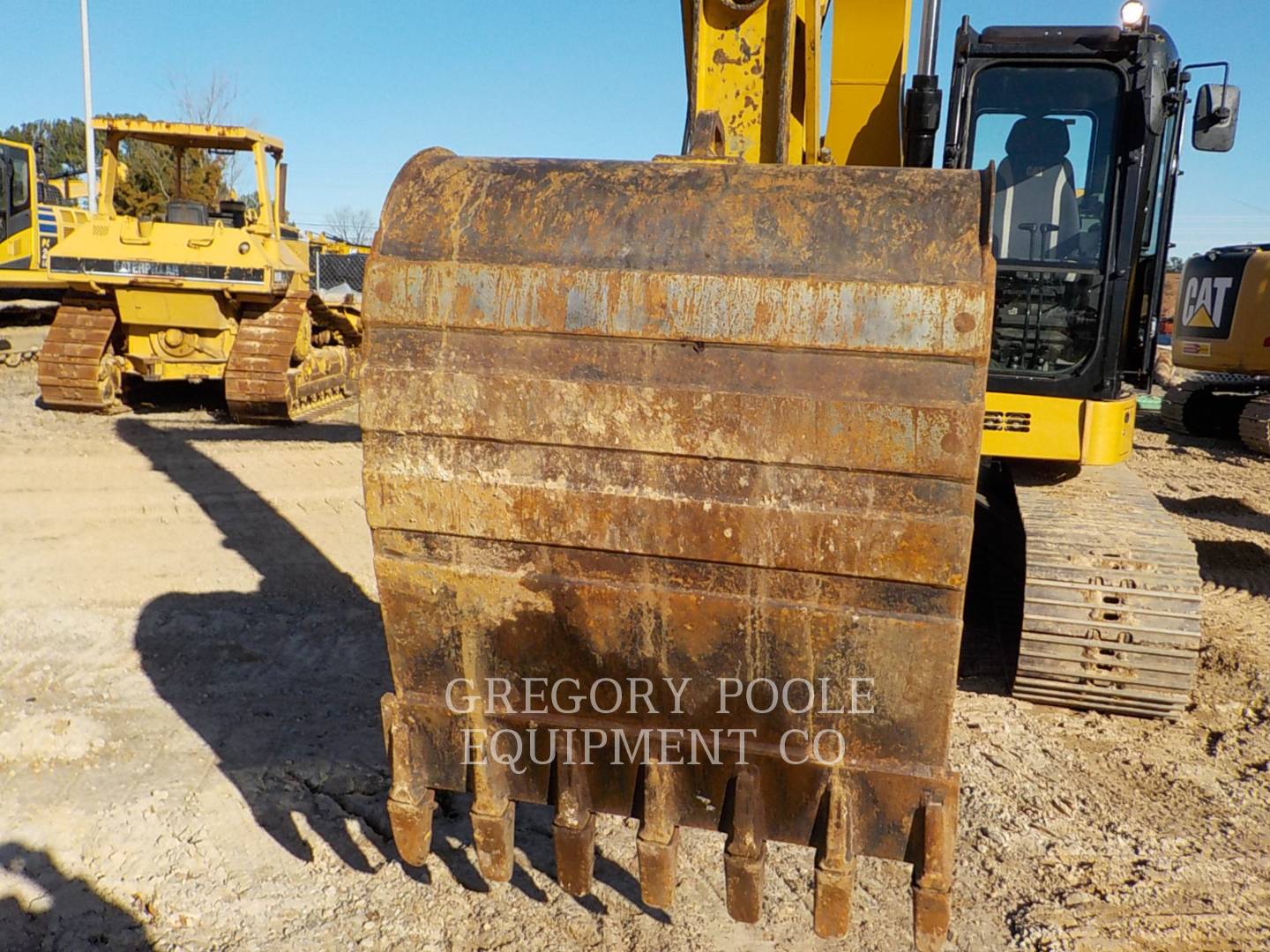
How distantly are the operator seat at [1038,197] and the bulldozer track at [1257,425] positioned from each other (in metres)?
8.84

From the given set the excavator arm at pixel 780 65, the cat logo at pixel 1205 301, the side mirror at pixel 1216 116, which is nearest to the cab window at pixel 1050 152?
the side mirror at pixel 1216 116

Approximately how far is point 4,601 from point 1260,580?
24.2 ft

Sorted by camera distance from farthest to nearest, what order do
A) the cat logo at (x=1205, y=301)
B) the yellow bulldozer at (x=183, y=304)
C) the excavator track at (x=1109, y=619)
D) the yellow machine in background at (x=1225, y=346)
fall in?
the cat logo at (x=1205, y=301)
the yellow machine in background at (x=1225, y=346)
the yellow bulldozer at (x=183, y=304)
the excavator track at (x=1109, y=619)

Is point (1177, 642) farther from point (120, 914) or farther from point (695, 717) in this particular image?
point (120, 914)

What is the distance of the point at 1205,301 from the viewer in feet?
43.4

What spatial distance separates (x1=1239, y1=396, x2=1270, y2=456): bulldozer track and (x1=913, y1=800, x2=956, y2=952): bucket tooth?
11.6 m

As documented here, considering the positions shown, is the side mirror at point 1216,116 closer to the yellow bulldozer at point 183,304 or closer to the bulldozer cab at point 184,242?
the yellow bulldozer at point 183,304

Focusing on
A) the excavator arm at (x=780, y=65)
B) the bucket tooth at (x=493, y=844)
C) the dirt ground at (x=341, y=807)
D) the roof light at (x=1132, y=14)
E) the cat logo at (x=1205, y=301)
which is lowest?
the dirt ground at (x=341, y=807)

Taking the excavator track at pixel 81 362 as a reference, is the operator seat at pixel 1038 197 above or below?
above

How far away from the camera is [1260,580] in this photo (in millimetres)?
6832

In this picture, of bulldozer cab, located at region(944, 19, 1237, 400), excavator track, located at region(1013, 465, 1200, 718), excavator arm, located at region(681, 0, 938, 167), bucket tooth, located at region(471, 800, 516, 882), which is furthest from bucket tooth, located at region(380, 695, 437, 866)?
bulldozer cab, located at region(944, 19, 1237, 400)

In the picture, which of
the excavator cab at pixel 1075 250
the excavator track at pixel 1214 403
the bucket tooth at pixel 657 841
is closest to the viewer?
the bucket tooth at pixel 657 841

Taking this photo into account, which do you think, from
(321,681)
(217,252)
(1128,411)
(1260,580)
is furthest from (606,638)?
(217,252)

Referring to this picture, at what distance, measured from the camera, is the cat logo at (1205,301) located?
12.9 metres
